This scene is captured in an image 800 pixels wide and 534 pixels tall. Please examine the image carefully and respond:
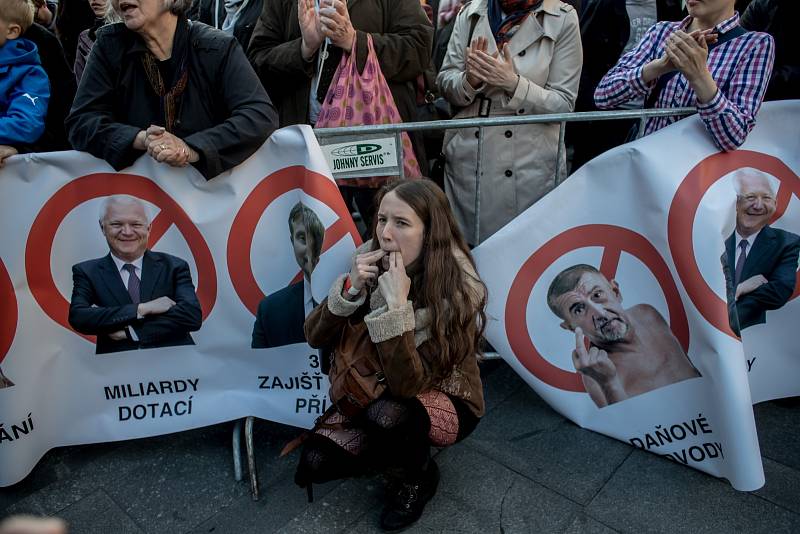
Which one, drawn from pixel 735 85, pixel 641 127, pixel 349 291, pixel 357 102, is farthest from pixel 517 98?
pixel 349 291

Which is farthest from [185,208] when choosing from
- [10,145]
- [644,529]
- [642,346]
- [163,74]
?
[644,529]

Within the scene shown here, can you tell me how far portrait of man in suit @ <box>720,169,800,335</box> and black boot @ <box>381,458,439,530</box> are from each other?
143 cm

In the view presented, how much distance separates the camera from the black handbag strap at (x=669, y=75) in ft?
8.43

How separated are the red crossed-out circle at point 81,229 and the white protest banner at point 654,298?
4.07ft

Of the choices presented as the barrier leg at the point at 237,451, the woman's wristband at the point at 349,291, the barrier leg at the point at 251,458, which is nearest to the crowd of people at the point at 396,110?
the woman's wristband at the point at 349,291

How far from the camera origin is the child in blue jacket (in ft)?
8.84

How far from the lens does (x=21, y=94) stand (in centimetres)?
274

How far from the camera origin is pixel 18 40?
282 centimetres

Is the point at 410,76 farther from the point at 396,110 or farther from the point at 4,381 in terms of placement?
the point at 4,381

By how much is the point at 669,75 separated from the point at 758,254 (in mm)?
853

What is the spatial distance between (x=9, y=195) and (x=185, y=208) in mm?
704

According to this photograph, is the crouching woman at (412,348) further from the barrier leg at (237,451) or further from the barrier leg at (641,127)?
the barrier leg at (641,127)

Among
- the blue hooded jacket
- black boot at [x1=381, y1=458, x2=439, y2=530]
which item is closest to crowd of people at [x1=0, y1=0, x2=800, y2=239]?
the blue hooded jacket

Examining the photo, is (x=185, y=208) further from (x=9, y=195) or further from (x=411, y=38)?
(x=411, y=38)
